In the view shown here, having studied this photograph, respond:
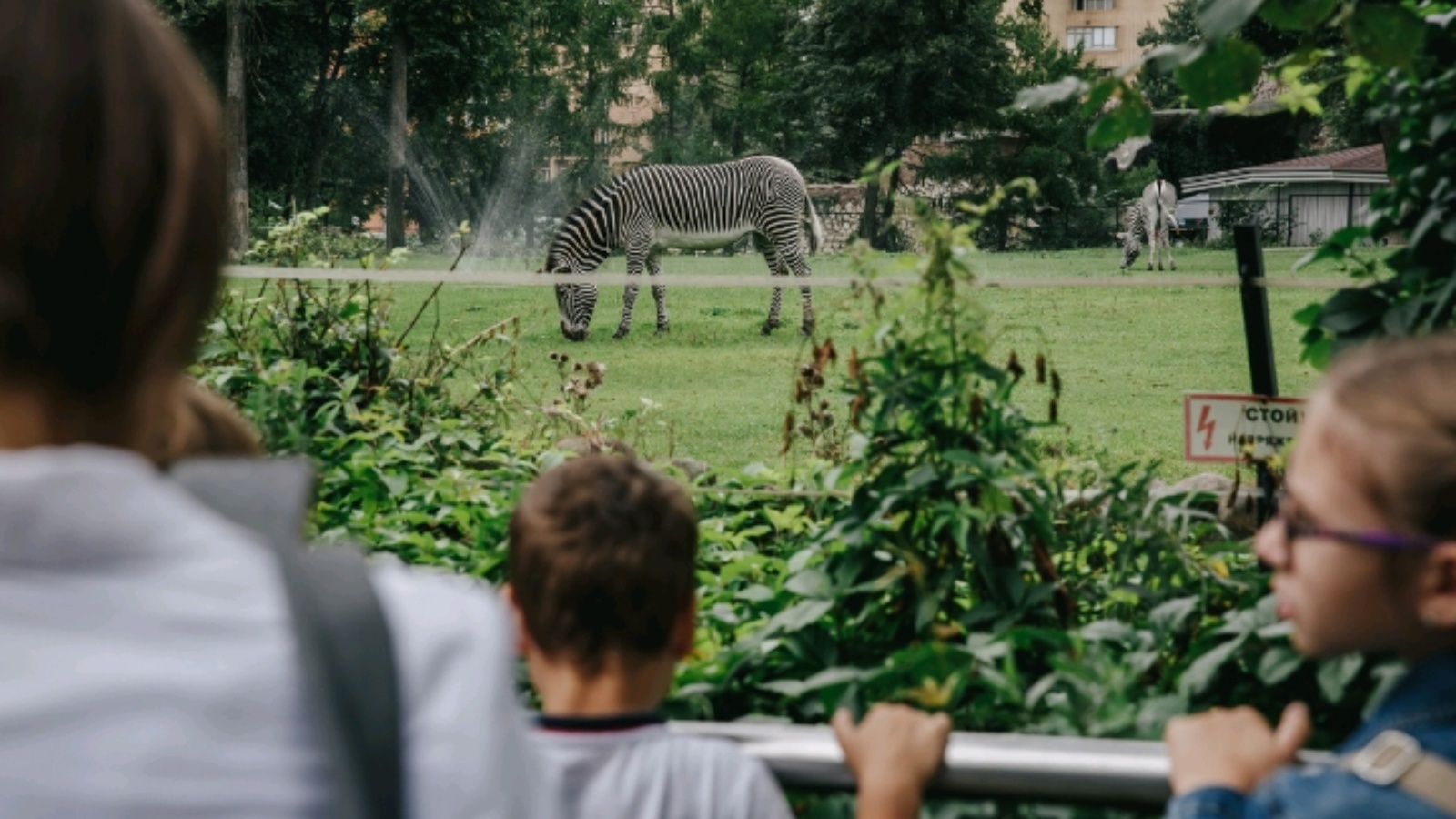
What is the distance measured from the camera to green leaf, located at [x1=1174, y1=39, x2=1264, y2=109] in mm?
2393

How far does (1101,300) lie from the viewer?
15.7 metres

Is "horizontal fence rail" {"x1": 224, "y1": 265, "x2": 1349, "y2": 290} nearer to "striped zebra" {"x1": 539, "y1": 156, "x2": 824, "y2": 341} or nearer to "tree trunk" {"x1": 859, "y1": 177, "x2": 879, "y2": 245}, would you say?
"striped zebra" {"x1": 539, "y1": 156, "x2": 824, "y2": 341}

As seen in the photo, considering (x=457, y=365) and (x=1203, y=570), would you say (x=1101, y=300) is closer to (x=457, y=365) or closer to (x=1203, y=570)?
(x=457, y=365)

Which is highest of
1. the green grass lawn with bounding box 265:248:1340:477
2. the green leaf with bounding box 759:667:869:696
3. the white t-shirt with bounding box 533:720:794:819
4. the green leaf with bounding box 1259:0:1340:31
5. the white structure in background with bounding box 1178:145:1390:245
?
the white structure in background with bounding box 1178:145:1390:245

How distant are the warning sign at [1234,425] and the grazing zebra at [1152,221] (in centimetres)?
2167

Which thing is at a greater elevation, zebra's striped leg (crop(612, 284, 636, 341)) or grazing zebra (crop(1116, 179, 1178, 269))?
grazing zebra (crop(1116, 179, 1178, 269))

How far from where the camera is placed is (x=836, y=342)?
12133 millimetres

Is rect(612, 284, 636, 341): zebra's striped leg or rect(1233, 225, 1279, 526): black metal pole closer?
rect(1233, 225, 1279, 526): black metal pole

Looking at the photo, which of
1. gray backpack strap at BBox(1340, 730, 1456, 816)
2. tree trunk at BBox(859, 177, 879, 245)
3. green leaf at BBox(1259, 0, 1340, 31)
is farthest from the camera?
tree trunk at BBox(859, 177, 879, 245)

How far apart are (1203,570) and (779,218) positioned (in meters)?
15.7

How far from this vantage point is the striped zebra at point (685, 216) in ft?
56.7

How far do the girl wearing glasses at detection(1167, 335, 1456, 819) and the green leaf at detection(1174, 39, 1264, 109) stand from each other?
1116 millimetres

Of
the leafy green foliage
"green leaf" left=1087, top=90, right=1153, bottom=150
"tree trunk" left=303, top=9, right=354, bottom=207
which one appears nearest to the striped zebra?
the leafy green foliage

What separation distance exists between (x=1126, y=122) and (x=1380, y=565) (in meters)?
1.35
